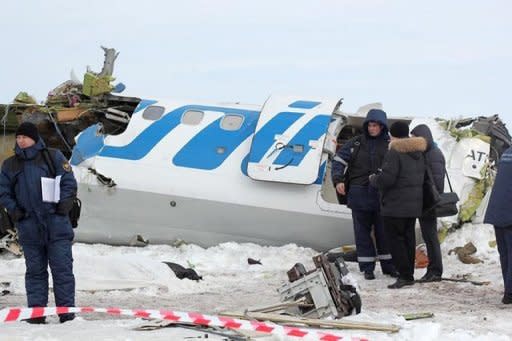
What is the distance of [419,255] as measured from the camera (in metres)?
11.7

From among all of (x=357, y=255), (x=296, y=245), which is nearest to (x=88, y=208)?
(x=296, y=245)

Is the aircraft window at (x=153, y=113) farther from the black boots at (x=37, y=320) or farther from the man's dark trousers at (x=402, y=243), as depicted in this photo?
the black boots at (x=37, y=320)

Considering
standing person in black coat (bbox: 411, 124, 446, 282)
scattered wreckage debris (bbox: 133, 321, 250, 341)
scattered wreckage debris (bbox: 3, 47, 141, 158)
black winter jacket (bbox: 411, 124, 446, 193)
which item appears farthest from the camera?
scattered wreckage debris (bbox: 3, 47, 141, 158)

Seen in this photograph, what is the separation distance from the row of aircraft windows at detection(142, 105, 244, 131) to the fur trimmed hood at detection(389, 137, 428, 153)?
144 inches

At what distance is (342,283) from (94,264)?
385 centimetres

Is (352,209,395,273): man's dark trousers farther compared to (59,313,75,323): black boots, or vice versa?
(352,209,395,273): man's dark trousers

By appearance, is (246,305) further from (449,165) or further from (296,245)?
(449,165)

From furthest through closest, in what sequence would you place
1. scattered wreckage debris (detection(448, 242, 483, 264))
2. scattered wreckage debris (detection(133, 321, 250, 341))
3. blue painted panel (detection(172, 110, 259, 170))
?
blue painted panel (detection(172, 110, 259, 170))
scattered wreckage debris (detection(448, 242, 483, 264))
scattered wreckage debris (detection(133, 321, 250, 341))

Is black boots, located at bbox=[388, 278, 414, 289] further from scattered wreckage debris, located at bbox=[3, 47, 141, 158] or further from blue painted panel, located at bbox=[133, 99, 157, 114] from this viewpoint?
scattered wreckage debris, located at bbox=[3, 47, 141, 158]

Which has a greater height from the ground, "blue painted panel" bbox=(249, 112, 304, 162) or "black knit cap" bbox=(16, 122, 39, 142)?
"black knit cap" bbox=(16, 122, 39, 142)

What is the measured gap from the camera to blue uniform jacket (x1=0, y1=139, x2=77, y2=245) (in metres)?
7.76

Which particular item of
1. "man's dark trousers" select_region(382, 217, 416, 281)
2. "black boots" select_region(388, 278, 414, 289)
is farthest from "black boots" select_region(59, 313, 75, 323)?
"man's dark trousers" select_region(382, 217, 416, 281)

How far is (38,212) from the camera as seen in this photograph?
305 inches

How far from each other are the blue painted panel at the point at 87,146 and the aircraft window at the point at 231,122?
1.90 meters
